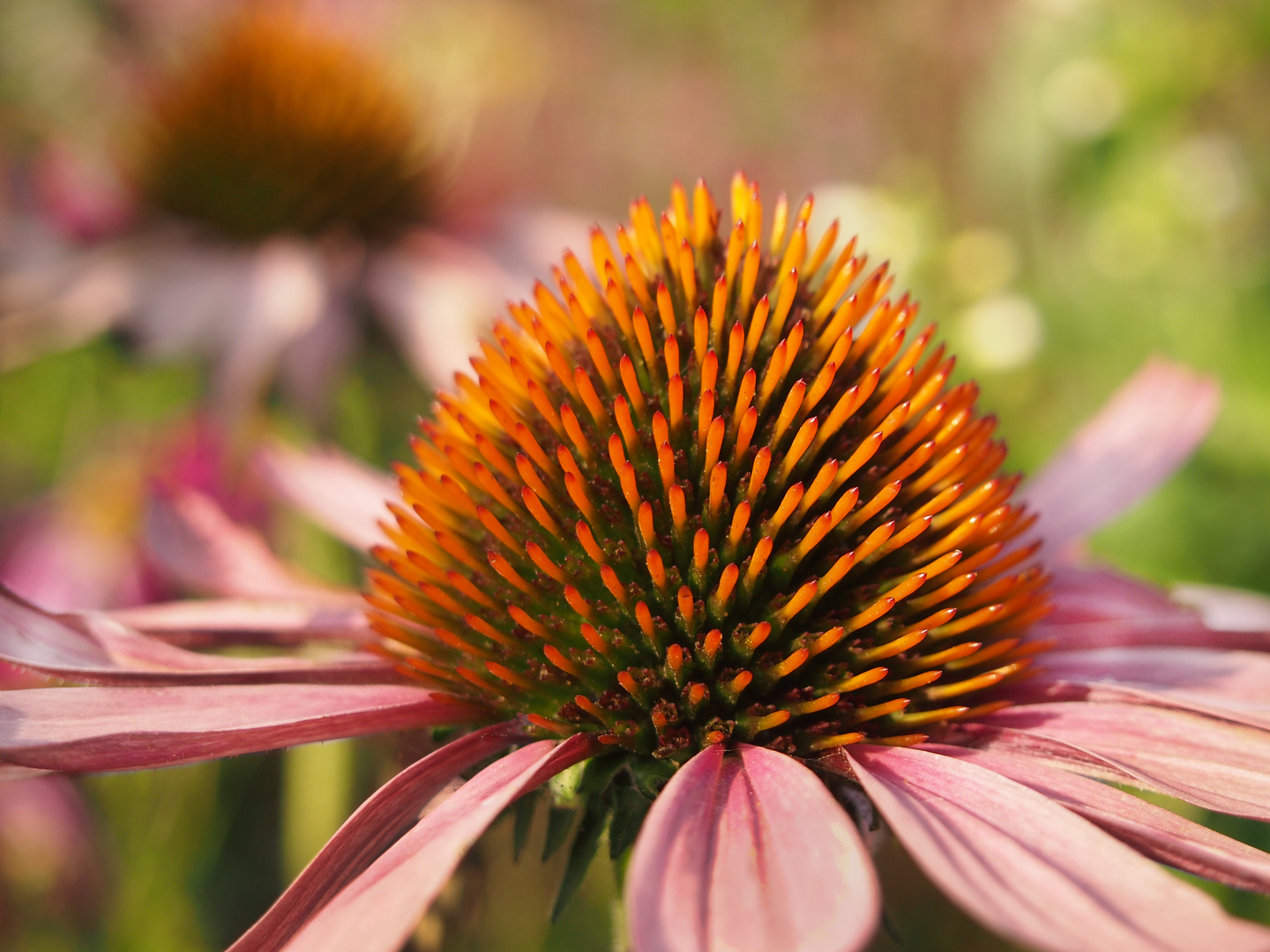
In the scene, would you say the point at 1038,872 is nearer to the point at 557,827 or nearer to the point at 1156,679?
the point at 557,827

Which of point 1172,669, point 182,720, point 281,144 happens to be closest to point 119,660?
point 182,720

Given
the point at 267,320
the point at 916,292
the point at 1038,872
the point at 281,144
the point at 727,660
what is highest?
the point at 281,144

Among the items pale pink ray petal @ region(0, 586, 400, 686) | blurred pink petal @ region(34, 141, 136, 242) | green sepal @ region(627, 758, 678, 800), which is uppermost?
blurred pink petal @ region(34, 141, 136, 242)

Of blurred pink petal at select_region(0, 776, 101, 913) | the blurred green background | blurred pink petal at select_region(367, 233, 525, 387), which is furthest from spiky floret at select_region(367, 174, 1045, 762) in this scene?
blurred pink petal at select_region(0, 776, 101, 913)

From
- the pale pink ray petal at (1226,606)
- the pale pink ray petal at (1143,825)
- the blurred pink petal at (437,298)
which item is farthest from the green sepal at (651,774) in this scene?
the blurred pink petal at (437,298)

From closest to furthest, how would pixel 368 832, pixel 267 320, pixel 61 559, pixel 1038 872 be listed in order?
pixel 1038 872 → pixel 368 832 → pixel 267 320 → pixel 61 559

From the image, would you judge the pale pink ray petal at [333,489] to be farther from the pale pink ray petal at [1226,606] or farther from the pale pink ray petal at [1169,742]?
the pale pink ray petal at [1226,606]

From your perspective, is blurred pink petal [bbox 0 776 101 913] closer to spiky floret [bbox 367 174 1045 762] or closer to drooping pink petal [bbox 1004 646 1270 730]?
spiky floret [bbox 367 174 1045 762]
